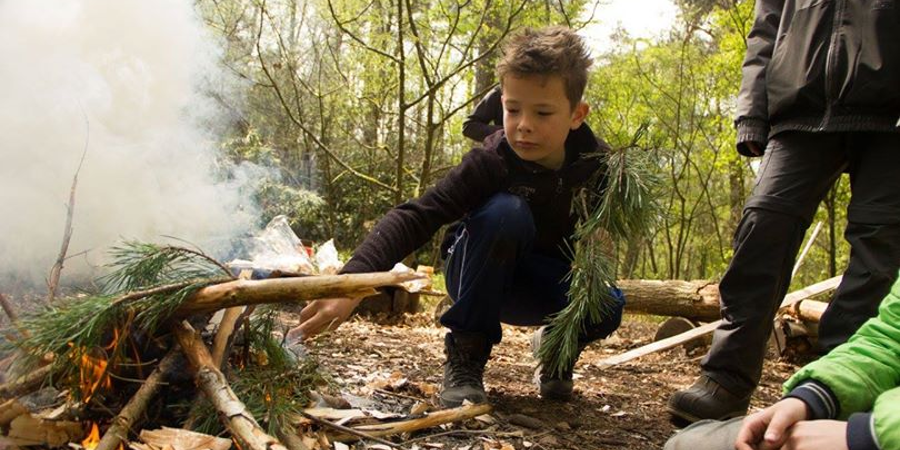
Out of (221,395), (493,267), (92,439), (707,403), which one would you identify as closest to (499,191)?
(493,267)

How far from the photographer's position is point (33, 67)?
11.2 feet

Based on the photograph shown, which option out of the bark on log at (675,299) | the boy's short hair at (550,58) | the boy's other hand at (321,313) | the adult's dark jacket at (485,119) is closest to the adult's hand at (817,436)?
the boy's other hand at (321,313)

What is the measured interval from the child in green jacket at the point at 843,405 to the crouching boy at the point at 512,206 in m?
1.13

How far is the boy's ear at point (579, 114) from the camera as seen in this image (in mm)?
2648

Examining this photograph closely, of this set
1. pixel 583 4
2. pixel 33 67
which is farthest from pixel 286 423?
pixel 583 4

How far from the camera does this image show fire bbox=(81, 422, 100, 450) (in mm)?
1595

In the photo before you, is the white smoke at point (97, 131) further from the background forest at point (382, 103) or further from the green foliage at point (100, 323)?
the background forest at point (382, 103)

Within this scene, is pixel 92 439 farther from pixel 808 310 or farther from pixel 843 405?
pixel 808 310

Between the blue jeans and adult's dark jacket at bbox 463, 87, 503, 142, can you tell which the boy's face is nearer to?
the blue jeans

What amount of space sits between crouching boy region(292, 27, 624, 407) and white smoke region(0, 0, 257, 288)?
195cm

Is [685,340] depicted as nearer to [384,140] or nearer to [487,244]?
[487,244]

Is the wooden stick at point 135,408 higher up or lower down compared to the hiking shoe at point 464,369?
higher up

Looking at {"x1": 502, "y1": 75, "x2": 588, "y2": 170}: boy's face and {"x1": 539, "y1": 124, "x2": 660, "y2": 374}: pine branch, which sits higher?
{"x1": 502, "y1": 75, "x2": 588, "y2": 170}: boy's face

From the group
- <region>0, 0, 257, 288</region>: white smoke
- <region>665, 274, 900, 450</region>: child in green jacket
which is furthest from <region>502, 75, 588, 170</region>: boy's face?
<region>0, 0, 257, 288</region>: white smoke
